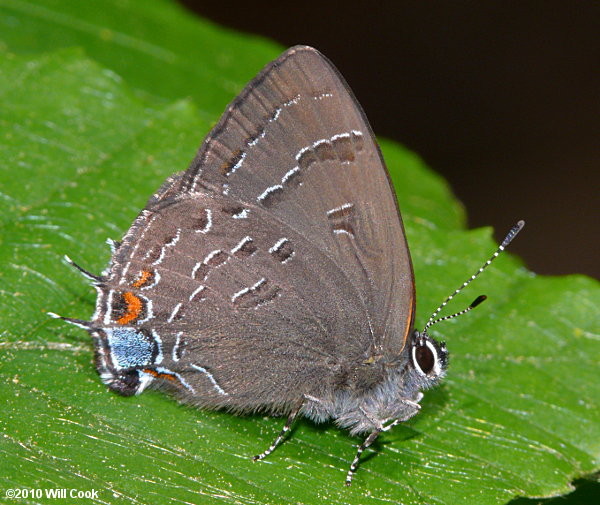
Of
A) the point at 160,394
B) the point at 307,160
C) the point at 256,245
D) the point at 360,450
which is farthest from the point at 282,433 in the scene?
the point at 307,160

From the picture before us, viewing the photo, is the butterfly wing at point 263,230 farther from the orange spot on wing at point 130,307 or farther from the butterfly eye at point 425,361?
the butterfly eye at point 425,361

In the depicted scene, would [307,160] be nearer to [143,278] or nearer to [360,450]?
[143,278]

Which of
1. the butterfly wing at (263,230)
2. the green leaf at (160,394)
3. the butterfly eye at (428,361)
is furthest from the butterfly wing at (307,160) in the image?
the green leaf at (160,394)

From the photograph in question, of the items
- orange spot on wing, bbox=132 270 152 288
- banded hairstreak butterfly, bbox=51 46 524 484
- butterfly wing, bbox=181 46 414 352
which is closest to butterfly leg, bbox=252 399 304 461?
banded hairstreak butterfly, bbox=51 46 524 484

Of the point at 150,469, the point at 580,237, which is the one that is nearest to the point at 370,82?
the point at 580,237

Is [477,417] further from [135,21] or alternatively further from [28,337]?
[135,21]

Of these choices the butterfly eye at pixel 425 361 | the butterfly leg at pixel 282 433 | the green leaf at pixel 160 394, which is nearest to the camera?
the green leaf at pixel 160 394

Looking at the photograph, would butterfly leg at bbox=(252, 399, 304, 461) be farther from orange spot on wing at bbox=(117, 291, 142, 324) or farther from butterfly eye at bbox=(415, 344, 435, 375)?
orange spot on wing at bbox=(117, 291, 142, 324)
